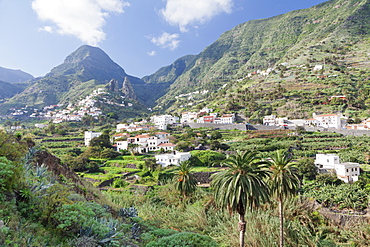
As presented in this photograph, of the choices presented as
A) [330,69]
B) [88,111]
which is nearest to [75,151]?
[88,111]

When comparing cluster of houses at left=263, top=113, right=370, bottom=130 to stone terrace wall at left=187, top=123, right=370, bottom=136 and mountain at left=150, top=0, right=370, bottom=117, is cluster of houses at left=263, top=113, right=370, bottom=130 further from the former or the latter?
mountain at left=150, top=0, right=370, bottom=117

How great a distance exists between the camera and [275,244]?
42.0 feet

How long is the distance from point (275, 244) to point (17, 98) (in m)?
194

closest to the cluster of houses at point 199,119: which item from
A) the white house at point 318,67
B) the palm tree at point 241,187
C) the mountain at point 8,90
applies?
the white house at point 318,67

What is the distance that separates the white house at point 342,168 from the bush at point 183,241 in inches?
1162

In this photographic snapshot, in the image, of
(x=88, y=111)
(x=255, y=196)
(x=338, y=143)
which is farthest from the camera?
(x=88, y=111)

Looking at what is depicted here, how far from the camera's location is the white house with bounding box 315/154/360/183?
28.2m

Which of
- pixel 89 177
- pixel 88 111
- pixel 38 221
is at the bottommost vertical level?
pixel 89 177

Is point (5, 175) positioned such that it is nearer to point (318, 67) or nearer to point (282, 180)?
point (282, 180)

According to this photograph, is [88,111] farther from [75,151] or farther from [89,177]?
[89,177]

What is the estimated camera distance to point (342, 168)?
94.0ft

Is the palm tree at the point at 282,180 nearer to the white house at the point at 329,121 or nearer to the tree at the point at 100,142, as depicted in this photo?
the tree at the point at 100,142

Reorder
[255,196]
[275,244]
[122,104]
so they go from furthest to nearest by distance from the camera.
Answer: [122,104] < [275,244] < [255,196]

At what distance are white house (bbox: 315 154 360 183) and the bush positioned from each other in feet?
96.8
